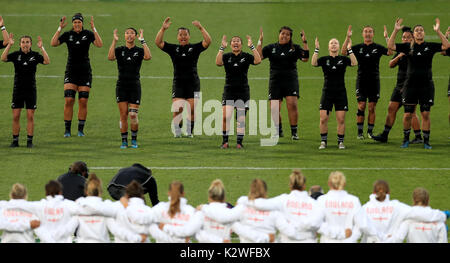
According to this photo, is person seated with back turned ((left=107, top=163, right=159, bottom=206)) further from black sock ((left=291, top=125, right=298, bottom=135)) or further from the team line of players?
black sock ((left=291, top=125, right=298, bottom=135))

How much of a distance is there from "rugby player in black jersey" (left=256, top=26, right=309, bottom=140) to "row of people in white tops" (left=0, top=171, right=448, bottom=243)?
24.6ft

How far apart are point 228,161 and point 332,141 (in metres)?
2.70

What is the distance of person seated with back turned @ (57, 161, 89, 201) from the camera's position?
45.1ft

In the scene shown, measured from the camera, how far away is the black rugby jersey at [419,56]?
61.8 feet

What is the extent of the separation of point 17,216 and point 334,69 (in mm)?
8436

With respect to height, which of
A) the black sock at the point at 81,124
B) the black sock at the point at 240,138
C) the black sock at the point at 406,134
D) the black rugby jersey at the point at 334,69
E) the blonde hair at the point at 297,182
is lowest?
the blonde hair at the point at 297,182

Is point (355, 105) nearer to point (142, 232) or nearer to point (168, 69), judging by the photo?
point (168, 69)

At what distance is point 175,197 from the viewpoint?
11914 millimetres

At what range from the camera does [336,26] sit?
29.0 meters

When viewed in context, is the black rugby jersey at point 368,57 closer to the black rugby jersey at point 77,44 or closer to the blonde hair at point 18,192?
Result: the black rugby jersey at point 77,44

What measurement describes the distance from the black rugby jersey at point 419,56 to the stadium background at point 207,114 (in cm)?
155

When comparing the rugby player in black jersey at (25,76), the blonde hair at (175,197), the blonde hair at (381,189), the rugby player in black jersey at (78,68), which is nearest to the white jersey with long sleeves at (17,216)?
the blonde hair at (175,197)

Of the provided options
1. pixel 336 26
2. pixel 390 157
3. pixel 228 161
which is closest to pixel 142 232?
pixel 228 161

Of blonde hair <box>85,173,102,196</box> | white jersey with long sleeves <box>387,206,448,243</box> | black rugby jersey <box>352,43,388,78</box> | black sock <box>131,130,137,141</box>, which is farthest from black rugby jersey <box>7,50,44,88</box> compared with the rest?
white jersey with long sleeves <box>387,206,448,243</box>
